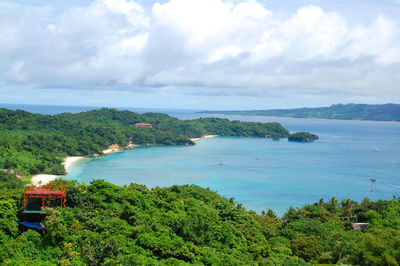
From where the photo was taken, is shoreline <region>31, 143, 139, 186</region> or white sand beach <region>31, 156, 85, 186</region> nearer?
white sand beach <region>31, 156, 85, 186</region>

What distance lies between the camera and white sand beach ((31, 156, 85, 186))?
4478 cm

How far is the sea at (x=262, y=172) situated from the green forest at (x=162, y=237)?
16784 millimetres

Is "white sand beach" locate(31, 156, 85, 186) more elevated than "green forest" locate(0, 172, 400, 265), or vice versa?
"green forest" locate(0, 172, 400, 265)

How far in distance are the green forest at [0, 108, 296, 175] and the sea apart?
4.77 metres

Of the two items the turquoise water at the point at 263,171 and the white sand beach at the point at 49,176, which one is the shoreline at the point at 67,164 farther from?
the turquoise water at the point at 263,171

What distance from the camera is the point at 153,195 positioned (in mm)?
23203

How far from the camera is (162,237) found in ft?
51.8

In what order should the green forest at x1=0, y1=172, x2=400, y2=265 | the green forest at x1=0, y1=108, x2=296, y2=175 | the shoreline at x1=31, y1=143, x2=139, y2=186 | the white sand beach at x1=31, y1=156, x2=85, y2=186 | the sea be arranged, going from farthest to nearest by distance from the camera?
the green forest at x1=0, y1=108, x2=296, y2=175 → the sea → the shoreline at x1=31, y1=143, x2=139, y2=186 → the white sand beach at x1=31, y1=156, x2=85, y2=186 → the green forest at x1=0, y1=172, x2=400, y2=265

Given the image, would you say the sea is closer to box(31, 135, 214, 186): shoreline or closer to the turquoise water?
the turquoise water

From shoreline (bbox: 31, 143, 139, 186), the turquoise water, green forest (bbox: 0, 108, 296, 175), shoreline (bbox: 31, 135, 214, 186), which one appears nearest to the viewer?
shoreline (bbox: 31, 143, 139, 186)

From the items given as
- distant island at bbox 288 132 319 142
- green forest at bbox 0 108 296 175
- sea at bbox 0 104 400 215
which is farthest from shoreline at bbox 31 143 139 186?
distant island at bbox 288 132 319 142

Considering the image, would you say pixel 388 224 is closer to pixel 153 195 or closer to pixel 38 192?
pixel 153 195

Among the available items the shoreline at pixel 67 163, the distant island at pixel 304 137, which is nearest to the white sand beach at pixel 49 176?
the shoreline at pixel 67 163

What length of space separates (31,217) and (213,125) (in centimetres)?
11237
